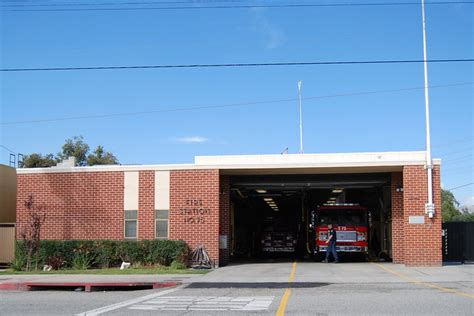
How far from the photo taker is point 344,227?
2673 cm

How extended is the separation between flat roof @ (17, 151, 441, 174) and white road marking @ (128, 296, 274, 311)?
1055cm

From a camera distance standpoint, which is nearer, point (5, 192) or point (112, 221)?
point (112, 221)

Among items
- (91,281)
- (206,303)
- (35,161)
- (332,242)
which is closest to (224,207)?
(332,242)

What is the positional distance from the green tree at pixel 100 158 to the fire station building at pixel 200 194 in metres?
39.4

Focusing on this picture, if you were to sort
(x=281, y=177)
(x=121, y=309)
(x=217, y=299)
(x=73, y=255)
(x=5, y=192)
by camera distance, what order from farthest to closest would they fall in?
(x=5, y=192) < (x=281, y=177) < (x=73, y=255) < (x=217, y=299) < (x=121, y=309)

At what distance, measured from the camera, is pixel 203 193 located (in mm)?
24016

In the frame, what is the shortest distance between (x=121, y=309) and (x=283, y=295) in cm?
416

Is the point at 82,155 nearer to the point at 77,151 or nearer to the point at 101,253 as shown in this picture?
the point at 77,151

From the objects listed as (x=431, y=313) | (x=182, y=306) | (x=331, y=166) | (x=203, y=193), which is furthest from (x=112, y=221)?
(x=431, y=313)

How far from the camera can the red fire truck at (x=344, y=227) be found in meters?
26.5

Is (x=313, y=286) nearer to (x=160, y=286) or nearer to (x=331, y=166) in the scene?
(x=160, y=286)

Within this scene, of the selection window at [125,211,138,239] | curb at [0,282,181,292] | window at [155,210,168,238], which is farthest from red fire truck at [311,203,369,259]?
curb at [0,282,181,292]

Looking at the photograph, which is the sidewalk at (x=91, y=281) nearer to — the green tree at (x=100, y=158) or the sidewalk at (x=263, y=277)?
the sidewalk at (x=263, y=277)

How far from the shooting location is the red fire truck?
87.1ft
